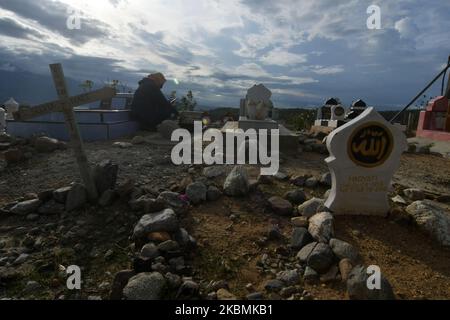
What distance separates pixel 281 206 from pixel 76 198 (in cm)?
286

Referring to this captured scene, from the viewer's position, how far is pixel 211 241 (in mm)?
3344

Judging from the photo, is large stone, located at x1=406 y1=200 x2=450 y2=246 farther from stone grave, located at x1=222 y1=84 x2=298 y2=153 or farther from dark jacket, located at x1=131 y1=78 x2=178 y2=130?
dark jacket, located at x1=131 y1=78 x2=178 y2=130

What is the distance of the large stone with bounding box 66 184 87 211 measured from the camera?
13.2 ft

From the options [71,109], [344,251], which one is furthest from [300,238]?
[71,109]

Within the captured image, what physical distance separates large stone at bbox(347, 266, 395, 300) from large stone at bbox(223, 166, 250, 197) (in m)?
2.11

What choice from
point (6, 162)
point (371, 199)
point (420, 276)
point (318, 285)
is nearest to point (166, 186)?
point (318, 285)

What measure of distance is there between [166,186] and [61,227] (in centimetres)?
161

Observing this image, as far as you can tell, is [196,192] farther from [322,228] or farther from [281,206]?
[322,228]

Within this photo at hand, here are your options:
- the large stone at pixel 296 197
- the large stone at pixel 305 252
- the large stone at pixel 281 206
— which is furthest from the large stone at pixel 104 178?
the large stone at pixel 305 252

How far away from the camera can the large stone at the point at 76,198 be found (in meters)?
4.02

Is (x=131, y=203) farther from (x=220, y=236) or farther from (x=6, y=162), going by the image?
(x=6, y=162)

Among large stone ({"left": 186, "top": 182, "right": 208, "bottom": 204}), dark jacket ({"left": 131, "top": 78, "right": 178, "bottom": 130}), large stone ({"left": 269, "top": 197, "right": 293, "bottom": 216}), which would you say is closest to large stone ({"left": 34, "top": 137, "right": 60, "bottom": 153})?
dark jacket ({"left": 131, "top": 78, "right": 178, "bottom": 130})

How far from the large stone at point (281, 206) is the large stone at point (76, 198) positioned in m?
2.66

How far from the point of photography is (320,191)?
4.89 m
